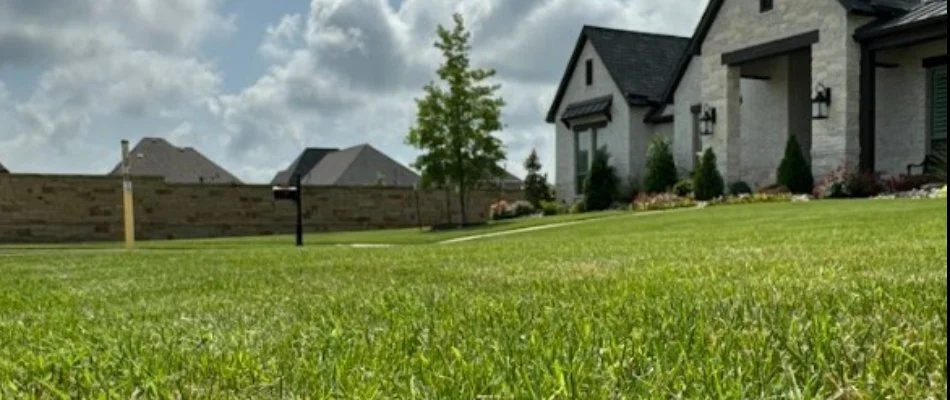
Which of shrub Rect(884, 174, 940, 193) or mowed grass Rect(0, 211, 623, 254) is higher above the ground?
shrub Rect(884, 174, 940, 193)

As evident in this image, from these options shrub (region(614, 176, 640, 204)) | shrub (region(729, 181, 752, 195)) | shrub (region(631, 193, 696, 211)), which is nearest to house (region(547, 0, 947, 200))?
shrub (region(614, 176, 640, 204))

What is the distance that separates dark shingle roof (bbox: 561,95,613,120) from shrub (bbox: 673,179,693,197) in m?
5.36

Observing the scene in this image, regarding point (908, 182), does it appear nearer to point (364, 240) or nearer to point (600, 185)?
point (600, 185)

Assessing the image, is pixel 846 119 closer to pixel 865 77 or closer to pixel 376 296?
pixel 865 77

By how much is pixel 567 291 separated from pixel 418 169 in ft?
73.4

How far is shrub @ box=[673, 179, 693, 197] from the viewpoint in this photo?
23.2 m

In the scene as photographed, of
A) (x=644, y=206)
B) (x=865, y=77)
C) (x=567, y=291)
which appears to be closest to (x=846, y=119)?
(x=865, y=77)

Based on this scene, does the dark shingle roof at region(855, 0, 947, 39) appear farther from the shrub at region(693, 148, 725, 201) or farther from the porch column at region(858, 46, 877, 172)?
the shrub at region(693, 148, 725, 201)

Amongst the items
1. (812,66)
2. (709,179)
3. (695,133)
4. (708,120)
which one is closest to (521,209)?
(695,133)

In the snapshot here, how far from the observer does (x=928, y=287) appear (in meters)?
3.46

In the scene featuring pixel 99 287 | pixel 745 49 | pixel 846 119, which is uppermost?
pixel 745 49

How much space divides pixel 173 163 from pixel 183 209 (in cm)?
2584

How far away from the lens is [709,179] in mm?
21828

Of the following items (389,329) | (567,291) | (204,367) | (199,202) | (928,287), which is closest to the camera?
(204,367)
